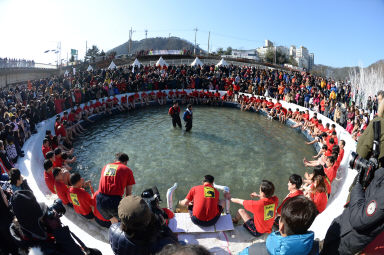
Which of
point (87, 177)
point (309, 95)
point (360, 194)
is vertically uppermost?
point (309, 95)

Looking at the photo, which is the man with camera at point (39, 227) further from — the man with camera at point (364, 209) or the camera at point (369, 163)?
the camera at point (369, 163)

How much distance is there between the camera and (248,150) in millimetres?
10094

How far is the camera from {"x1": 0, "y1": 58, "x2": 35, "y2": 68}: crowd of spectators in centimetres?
2920

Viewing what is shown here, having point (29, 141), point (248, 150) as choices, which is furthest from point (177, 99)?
point (29, 141)

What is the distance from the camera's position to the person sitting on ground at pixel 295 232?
205 centimetres

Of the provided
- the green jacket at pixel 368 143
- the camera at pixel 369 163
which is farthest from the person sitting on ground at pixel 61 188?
the green jacket at pixel 368 143

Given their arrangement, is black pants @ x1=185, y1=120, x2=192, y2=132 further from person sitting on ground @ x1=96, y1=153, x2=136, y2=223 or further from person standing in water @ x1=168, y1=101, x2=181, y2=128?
person sitting on ground @ x1=96, y1=153, x2=136, y2=223

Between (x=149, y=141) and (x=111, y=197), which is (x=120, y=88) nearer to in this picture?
(x=149, y=141)

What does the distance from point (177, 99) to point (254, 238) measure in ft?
53.0

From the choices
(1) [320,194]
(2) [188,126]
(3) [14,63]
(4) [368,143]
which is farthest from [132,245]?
(3) [14,63]

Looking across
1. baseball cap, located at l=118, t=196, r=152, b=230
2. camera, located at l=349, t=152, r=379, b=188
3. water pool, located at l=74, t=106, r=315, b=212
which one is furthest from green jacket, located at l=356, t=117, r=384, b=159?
water pool, located at l=74, t=106, r=315, b=212

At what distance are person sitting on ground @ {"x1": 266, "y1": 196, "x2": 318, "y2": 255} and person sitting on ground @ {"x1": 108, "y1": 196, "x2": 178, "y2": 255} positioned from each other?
3.45 ft

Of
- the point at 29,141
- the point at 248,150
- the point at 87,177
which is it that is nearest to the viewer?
the point at 87,177

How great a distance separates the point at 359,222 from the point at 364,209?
0.41ft
